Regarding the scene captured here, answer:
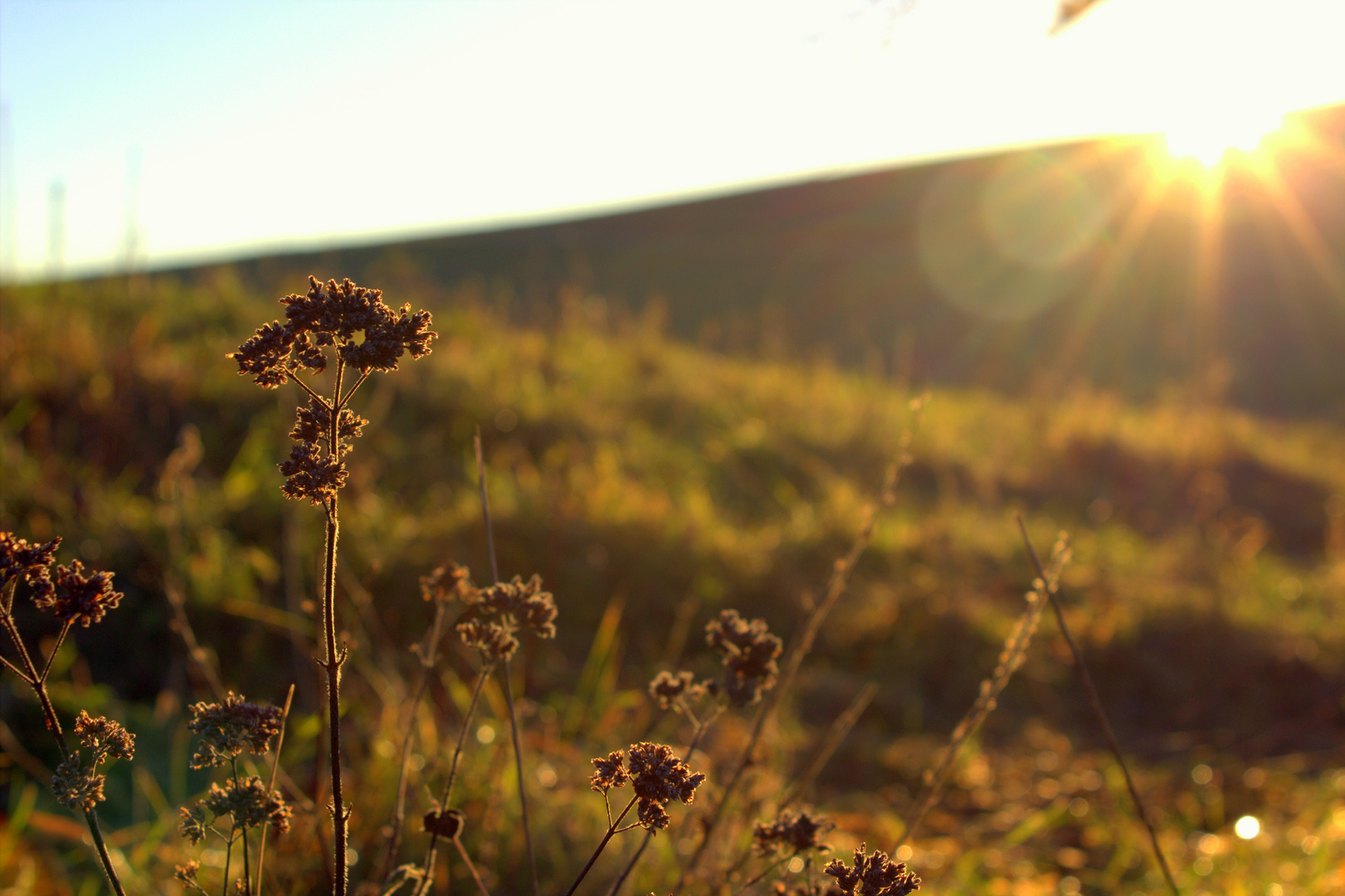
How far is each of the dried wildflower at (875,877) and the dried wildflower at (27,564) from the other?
75 centimetres

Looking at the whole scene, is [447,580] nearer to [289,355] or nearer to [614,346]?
[289,355]

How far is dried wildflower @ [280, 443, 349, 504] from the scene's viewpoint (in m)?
0.75

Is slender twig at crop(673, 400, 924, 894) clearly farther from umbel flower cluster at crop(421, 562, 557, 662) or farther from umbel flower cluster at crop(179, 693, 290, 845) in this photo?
umbel flower cluster at crop(179, 693, 290, 845)

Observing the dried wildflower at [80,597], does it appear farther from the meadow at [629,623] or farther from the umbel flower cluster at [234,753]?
the meadow at [629,623]

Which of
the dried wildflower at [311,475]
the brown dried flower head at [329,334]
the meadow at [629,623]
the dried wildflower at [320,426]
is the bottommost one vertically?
the meadow at [629,623]

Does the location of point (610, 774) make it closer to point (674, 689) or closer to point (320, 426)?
point (674, 689)

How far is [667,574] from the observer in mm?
4219

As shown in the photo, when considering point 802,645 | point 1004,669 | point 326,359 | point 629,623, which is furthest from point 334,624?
point 629,623

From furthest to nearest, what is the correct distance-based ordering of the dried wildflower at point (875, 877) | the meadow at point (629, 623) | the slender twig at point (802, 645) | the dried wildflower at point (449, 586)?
the meadow at point (629, 623)
the slender twig at point (802, 645)
the dried wildflower at point (449, 586)
the dried wildflower at point (875, 877)

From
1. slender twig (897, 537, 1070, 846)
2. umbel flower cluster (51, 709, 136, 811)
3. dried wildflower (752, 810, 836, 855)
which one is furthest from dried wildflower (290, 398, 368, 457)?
slender twig (897, 537, 1070, 846)

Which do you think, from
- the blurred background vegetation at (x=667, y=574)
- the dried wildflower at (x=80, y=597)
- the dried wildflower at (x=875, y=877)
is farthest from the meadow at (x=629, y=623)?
the dried wildflower at (x=80, y=597)

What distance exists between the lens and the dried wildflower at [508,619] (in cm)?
96

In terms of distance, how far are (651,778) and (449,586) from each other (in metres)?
0.53

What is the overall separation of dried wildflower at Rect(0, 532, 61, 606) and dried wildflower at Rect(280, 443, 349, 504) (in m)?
0.21
